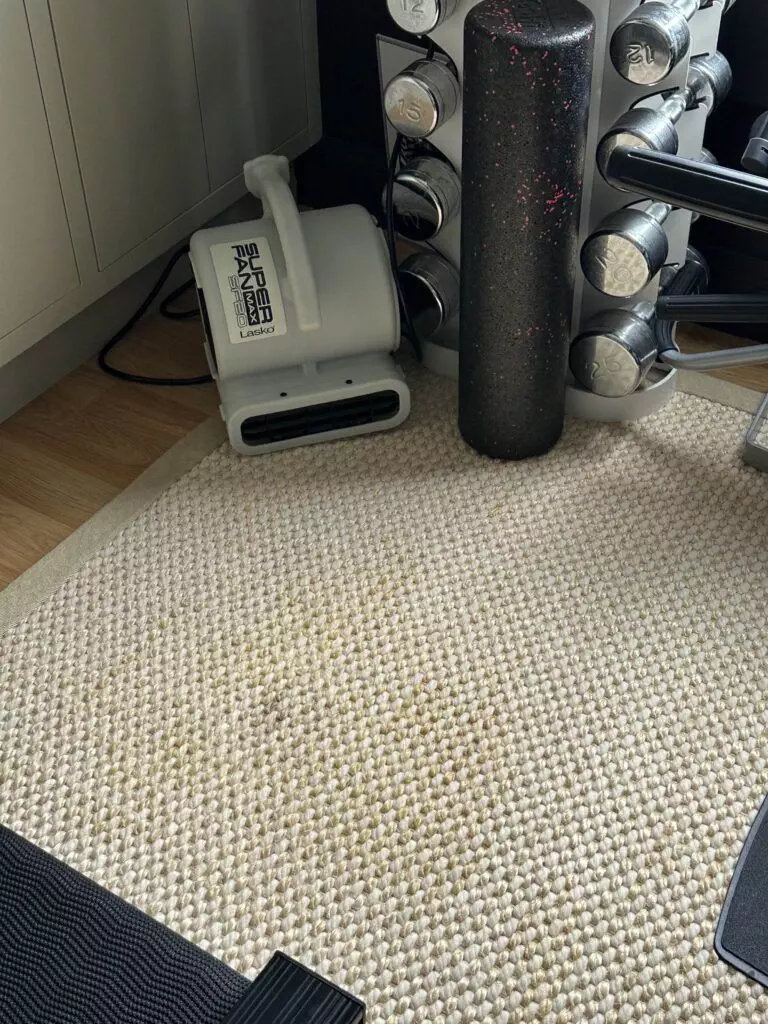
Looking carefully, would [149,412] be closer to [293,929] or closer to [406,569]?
[406,569]

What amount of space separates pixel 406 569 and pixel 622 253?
53 cm

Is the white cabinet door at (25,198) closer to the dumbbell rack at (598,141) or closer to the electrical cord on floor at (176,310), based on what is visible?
the electrical cord on floor at (176,310)

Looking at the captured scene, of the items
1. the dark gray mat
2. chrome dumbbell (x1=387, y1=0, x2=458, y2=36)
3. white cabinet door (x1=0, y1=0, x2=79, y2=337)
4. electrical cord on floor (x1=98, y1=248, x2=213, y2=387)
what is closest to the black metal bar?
chrome dumbbell (x1=387, y1=0, x2=458, y2=36)

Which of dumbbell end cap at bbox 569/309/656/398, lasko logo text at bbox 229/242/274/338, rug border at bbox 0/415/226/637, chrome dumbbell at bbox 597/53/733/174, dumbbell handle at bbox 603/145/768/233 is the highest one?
dumbbell handle at bbox 603/145/768/233

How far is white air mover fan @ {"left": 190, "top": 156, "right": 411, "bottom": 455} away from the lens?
1.65 metres

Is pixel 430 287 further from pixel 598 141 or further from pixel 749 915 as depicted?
pixel 749 915

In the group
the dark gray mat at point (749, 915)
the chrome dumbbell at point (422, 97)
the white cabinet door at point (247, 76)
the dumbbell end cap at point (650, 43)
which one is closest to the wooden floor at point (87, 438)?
the white cabinet door at point (247, 76)

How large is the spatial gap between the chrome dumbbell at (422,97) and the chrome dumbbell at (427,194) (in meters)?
0.09

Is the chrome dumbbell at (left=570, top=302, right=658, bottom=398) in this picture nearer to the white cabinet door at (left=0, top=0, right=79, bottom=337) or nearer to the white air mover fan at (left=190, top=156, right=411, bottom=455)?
the white air mover fan at (left=190, top=156, right=411, bottom=455)

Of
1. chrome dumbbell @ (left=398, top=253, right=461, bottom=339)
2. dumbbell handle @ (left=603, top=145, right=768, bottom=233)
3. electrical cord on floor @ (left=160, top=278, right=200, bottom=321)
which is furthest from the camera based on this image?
electrical cord on floor @ (left=160, top=278, right=200, bottom=321)

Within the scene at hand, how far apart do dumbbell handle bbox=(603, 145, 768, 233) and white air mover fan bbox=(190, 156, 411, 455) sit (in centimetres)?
57

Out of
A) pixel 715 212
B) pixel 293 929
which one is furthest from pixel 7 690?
pixel 715 212

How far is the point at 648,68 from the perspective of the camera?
141 cm

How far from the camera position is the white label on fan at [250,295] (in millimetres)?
1647
